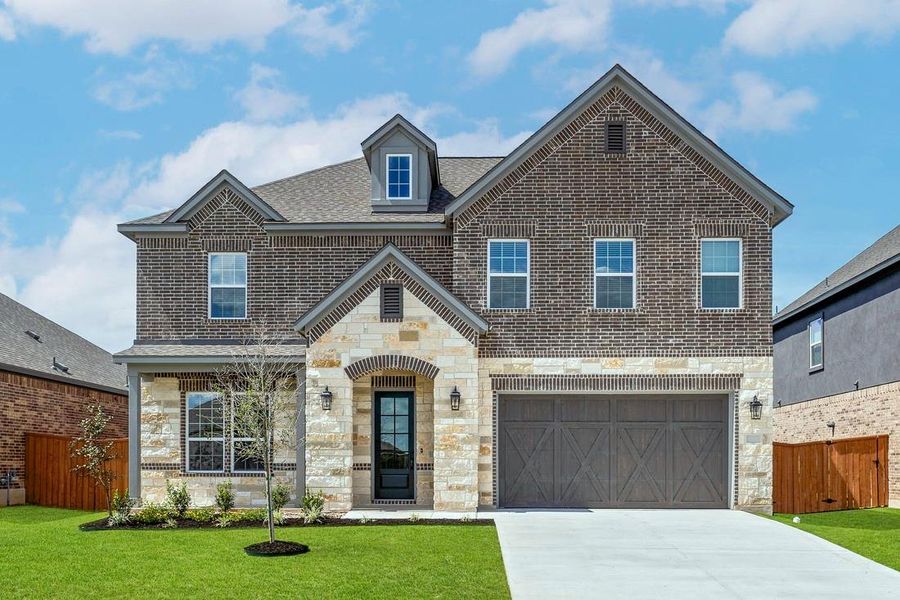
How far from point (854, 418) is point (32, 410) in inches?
824

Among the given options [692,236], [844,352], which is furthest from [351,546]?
[844,352]

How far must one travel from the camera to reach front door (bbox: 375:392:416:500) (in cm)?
1934

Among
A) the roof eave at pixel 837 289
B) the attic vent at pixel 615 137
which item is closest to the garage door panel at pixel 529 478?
the attic vent at pixel 615 137

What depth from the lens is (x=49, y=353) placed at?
85.1 ft

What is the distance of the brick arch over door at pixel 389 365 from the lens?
60.2 feet

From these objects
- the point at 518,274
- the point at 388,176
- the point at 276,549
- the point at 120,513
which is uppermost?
the point at 388,176

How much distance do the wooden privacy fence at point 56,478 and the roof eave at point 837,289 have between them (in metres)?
18.2

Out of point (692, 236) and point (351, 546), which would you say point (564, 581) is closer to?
point (351, 546)

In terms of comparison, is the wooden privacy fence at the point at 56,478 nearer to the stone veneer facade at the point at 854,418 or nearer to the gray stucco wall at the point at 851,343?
the stone veneer facade at the point at 854,418

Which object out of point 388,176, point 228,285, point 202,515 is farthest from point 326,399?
point 388,176

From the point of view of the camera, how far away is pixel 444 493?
715 inches

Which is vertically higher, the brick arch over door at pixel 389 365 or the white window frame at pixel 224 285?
the white window frame at pixel 224 285

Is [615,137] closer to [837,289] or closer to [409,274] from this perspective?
[409,274]

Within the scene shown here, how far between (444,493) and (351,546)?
439 cm
